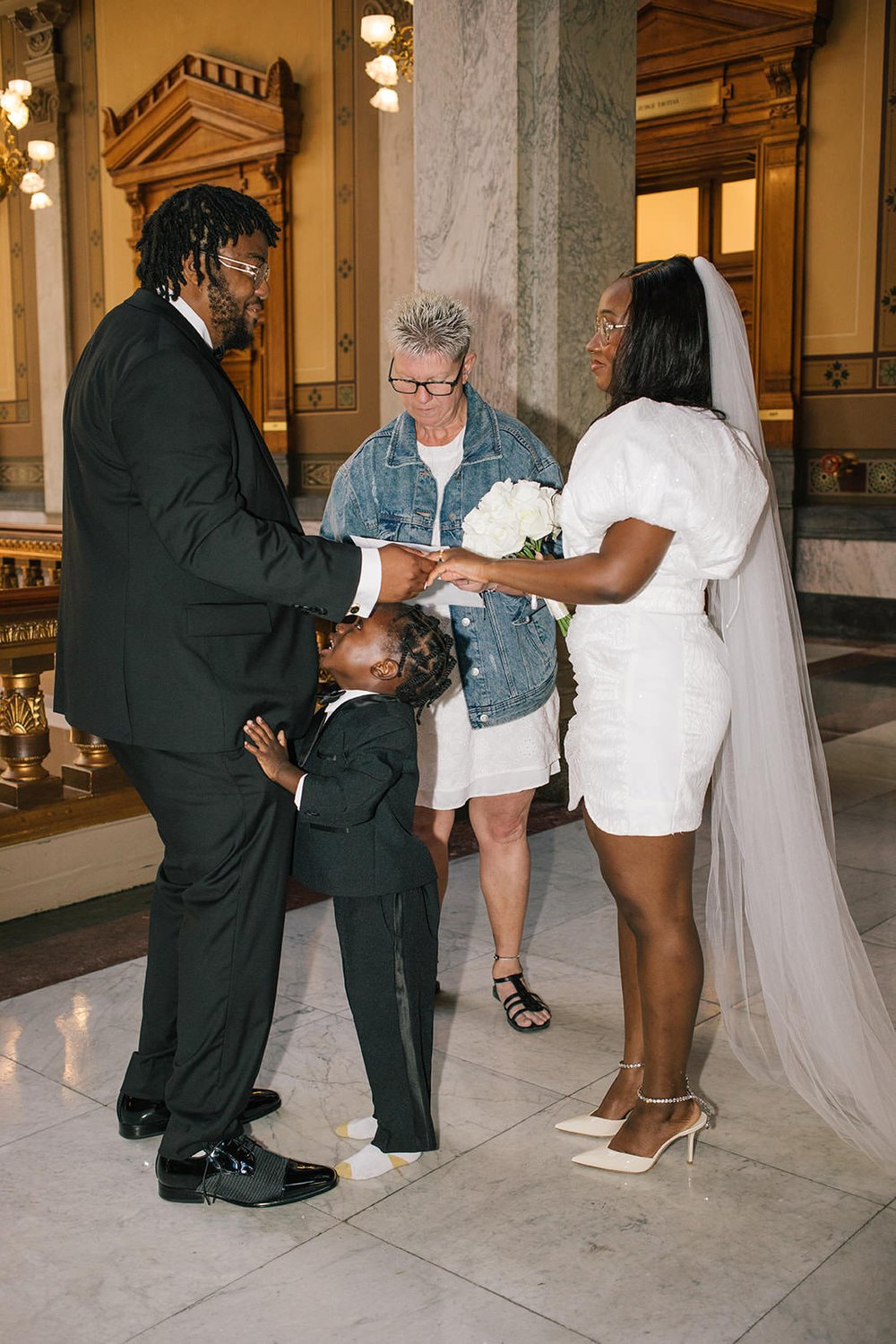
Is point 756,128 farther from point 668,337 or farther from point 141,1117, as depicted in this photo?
point 141,1117

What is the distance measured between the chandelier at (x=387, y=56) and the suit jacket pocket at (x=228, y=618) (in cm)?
705

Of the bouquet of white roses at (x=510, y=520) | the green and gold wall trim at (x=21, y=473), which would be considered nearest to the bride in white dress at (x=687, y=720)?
the bouquet of white roses at (x=510, y=520)

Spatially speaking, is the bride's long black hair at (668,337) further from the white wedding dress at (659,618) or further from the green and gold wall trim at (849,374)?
the green and gold wall trim at (849,374)

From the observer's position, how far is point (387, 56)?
841cm

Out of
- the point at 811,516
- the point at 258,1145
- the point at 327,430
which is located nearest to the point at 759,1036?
the point at 258,1145

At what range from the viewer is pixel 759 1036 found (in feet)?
9.59

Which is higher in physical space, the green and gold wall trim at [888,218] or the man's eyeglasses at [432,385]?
the green and gold wall trim at [888,218]

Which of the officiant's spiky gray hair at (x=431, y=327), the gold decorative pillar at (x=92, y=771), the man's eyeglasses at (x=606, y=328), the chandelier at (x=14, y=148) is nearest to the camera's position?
the man's eyeglasses at (x=606, y=328)

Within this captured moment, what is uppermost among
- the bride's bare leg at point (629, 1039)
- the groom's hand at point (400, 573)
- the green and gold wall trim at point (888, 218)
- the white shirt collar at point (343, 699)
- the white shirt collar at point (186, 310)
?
the green and gold wall trim at point (888, 218)

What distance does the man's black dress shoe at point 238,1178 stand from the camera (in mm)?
2275

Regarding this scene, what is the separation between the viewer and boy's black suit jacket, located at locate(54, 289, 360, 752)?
2072 millimetres

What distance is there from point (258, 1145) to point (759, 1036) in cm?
121

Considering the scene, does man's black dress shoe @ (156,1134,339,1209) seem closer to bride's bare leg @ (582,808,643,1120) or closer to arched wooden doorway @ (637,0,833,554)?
bride's bare leg @ (582,808,643,1120)

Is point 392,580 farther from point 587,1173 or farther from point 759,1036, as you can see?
point 759,1036
